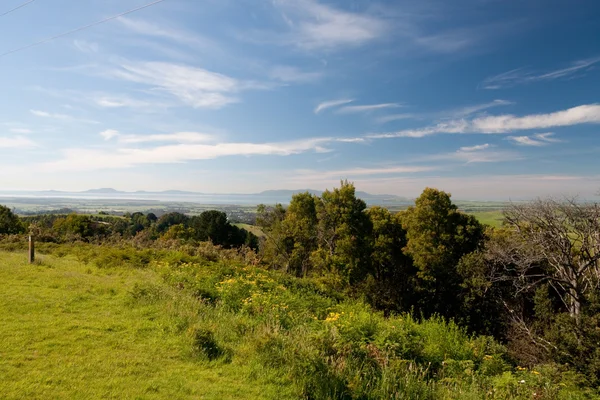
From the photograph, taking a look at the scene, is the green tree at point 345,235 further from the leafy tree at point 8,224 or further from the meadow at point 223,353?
the leafy tree at point 8,224

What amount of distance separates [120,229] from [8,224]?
993 centimetres

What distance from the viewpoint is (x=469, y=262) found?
58.0 ft

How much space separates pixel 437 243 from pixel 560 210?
7.44 metres

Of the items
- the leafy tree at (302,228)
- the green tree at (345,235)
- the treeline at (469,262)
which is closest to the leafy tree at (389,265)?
the treeline at (469,262)

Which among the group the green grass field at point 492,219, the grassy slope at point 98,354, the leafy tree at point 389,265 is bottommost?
the leafy tree at point 389,265

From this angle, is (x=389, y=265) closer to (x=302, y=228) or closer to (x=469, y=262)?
(x=469, y=262)

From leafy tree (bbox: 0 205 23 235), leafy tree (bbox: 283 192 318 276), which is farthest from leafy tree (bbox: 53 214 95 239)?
leafy tree (bbox: 283 192 318 276)

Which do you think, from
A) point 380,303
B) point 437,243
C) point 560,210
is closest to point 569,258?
point 560,210

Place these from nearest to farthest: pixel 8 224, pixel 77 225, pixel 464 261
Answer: pixel 464 261 → pixel 8 224 → pixel 77 225

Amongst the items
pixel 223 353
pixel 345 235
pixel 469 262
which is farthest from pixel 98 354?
pixel 469 262

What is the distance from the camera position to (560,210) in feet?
44.1

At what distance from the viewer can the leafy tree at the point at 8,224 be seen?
26.9 metres

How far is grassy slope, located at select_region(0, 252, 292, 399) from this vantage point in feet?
13.2

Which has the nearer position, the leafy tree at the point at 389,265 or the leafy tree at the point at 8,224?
the leafy tree at the point at 389,265
